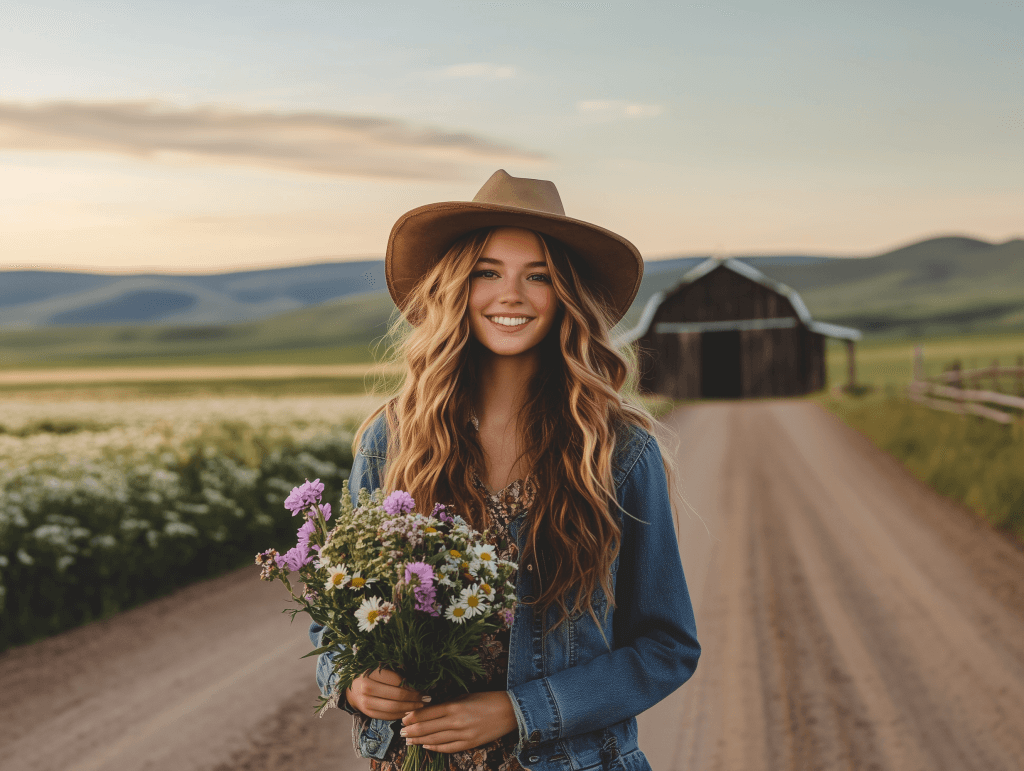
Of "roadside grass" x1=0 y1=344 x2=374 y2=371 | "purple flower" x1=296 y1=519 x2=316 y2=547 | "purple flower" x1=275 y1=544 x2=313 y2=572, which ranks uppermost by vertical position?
"purple flower" x1=296 y1=519 x2=316 y2=547

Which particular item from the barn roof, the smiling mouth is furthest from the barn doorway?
the smiling mouth

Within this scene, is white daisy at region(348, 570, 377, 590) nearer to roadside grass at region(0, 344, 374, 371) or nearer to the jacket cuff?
the jacket cuff

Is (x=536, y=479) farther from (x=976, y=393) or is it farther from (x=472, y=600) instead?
(x=976, y=393)

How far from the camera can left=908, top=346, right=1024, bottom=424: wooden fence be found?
15.1m

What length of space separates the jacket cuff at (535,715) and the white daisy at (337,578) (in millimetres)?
517

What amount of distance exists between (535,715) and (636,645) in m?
0.30

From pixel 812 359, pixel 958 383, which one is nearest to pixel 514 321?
pixel 958 383

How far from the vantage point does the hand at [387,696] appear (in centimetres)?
183

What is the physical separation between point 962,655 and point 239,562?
21.2ft

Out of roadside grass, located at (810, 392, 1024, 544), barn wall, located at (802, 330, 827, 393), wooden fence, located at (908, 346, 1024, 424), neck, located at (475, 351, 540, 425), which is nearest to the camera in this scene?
neck, located at (475, 351, 540, 425)

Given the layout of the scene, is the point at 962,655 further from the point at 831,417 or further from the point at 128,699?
the point at 831,417

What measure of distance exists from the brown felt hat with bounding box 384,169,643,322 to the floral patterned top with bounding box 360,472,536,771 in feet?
2.17

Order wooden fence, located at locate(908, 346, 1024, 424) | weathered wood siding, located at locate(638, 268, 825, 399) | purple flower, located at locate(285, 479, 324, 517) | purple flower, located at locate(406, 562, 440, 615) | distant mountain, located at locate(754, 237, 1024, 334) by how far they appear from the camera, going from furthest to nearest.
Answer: distant mountain, located at locate(754, 237, 1024, 334)
weathered wood siding, located at locate(638, 268, 825, 399)
wooden fence, located at locate(908, 346, 1024, 424)
purple flower, located at locate(285, 479, 324, 517)
purple flower, located at locate(406, 562, 440, 615)

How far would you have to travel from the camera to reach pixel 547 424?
2230mm
